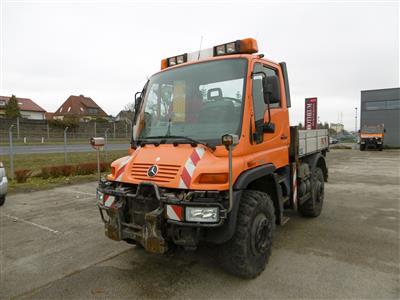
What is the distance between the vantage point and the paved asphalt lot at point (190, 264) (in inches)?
128

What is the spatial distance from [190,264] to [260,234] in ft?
3.33

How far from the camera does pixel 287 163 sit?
4570 mm

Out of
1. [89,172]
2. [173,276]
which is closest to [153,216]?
[173,276]

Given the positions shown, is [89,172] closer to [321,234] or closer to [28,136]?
[321,234]

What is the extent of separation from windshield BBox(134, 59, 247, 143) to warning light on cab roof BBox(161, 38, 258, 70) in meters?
0.32

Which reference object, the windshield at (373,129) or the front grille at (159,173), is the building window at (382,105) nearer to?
the windshield at (373,129)

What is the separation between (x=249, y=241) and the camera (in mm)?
3289

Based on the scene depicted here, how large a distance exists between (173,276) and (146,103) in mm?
2243

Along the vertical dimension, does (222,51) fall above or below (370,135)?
above

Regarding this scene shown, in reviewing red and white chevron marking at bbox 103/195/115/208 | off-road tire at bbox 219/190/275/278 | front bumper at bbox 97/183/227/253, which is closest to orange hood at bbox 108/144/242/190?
front bumper at bbox 97/183/227/253

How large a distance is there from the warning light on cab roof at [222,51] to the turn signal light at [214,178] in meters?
1.76

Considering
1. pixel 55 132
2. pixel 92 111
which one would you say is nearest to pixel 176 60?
pixel 55 132

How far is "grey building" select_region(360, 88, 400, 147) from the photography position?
3700cm

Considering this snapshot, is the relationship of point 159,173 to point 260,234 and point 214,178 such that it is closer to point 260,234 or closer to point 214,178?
point 214,178
